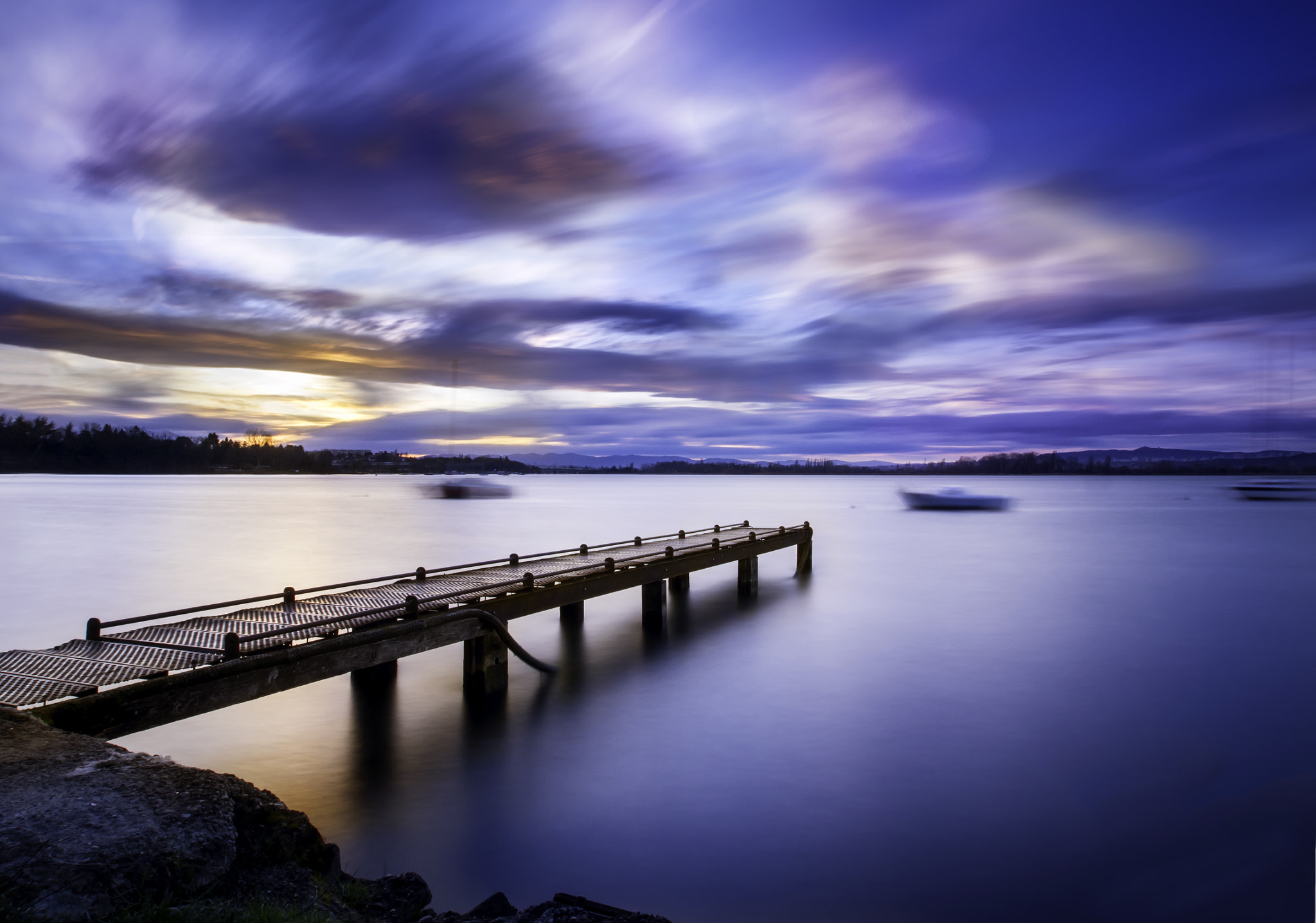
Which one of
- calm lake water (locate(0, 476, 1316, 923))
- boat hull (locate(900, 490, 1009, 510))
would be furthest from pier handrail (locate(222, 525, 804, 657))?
boat hull (locate(900, 490, 1009, 510))

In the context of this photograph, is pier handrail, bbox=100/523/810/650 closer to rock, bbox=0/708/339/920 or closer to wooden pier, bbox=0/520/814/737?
wooden pier, bbox=0/520/814/737

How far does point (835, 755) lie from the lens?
10359 millimetres

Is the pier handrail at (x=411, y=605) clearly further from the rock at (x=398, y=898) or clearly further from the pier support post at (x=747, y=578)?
the pier support post at (x=747, y=578)

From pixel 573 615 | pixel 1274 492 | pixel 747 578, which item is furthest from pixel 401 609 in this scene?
pixel 1274 492

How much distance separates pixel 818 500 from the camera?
10581cm

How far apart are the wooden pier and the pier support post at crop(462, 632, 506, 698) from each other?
0.06ft

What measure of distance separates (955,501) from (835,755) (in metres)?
63.9

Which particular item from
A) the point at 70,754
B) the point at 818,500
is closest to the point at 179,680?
the point at 70,754

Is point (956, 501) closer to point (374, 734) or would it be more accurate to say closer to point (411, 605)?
point (374, 734)

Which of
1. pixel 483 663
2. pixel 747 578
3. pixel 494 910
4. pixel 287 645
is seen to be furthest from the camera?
pixel 747 578

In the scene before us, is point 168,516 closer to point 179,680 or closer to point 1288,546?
point 179,680

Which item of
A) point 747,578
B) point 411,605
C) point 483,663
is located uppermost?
point 411,605

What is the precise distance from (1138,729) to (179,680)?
12.2m

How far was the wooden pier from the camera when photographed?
636 cm
